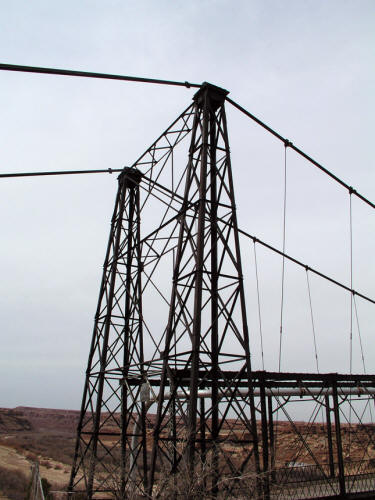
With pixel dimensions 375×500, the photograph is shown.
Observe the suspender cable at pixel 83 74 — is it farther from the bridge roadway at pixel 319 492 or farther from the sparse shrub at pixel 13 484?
the sparse shrub at pixel 13 484

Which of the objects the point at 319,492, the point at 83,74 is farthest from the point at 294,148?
the point at 319,492

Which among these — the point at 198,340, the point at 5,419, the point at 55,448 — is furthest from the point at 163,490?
the point at 5,419

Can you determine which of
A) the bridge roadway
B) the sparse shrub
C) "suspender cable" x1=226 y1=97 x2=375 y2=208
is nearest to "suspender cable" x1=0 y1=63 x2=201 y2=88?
"suspender cable" x1=226 y1=97 x2=375 y2=208

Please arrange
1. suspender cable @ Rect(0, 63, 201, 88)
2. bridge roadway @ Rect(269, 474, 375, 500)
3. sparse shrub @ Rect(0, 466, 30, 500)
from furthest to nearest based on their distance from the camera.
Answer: sparse shrub @ Rect(0, 466, 30, 500) → bridge roadway @ Rect(269, 474, 375, 500) → suspender cable @ Rect(0, 63, 201, 88)

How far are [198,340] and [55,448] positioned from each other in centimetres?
3771

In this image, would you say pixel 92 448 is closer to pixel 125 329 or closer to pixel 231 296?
pixel 125 329

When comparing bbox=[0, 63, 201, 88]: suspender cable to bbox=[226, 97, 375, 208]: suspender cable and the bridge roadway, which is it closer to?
bbox=[226, 97, 375, 208]: suspender cable

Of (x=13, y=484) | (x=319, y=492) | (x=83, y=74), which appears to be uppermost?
(x=83, y=74)

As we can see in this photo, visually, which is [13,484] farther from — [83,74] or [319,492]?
[83,74]

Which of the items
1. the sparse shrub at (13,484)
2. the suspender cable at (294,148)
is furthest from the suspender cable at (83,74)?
the sparse shrub at (13,484)

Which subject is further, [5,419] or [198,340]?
[5,419]

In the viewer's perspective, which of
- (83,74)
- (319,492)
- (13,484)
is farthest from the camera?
(13,484)

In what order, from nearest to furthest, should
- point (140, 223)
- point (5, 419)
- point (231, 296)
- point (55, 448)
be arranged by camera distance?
point (231, 296) → point (140, 223) → point (55, 448) → point (5, 419)

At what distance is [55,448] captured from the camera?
41.0 m
